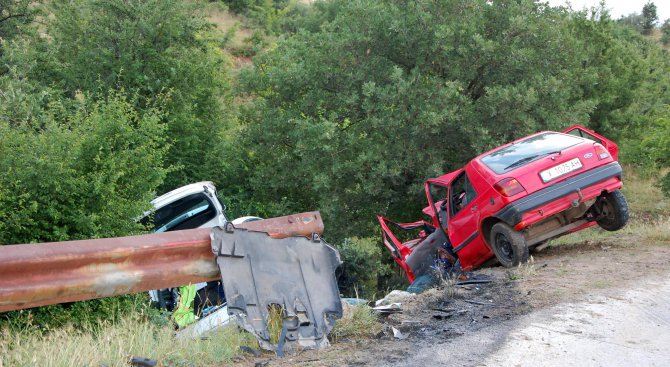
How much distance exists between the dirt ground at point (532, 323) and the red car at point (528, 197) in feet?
2.88

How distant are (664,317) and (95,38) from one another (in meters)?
16.6

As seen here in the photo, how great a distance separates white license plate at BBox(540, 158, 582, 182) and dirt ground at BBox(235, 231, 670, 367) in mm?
1260

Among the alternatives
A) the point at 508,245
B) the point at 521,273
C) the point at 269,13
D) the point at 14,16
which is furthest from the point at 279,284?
the point at 269,13

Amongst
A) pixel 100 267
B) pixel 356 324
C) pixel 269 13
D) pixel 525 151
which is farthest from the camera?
pixel 269 13

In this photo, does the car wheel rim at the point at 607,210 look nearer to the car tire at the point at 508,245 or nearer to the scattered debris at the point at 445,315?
the car tire at the point at 508,245

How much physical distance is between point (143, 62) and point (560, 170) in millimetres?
12754

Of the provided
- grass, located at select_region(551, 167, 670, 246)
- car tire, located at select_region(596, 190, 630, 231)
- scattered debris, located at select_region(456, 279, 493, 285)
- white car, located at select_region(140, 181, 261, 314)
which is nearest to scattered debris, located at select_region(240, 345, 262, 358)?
scattered debris, located at select_region(456, 279, 493, 285)

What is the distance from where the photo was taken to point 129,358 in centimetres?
492

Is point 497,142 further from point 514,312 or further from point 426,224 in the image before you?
point 514,312

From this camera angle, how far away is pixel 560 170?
387 inches

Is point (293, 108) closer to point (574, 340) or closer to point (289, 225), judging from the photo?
point (289, 225)

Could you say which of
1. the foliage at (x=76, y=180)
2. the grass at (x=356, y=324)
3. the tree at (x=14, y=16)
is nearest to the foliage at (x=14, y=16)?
the tree at (x=14, y=16)

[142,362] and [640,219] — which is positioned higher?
[142,362]

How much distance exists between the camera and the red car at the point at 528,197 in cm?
970
